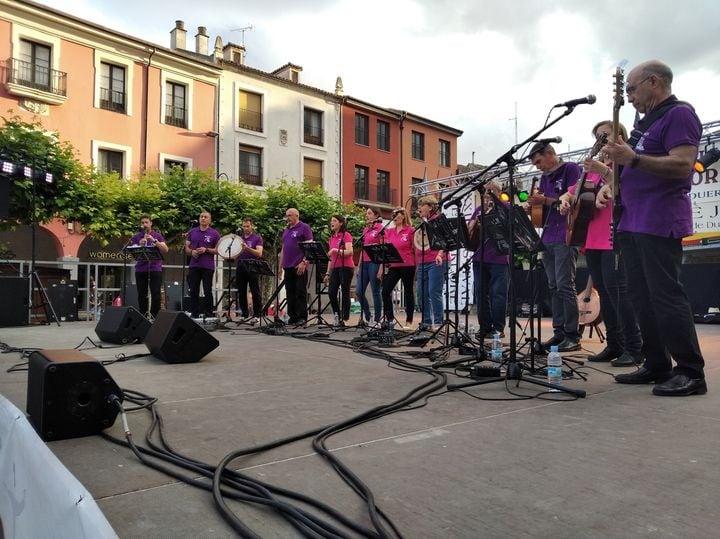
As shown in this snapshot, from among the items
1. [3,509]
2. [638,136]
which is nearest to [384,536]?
[3,509]

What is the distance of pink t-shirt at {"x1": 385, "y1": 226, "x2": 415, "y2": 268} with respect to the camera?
268 inches

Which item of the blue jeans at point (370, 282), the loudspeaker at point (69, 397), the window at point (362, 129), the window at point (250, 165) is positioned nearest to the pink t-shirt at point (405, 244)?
the blue jeans at point (370, 282)

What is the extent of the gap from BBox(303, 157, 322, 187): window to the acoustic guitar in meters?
20.2

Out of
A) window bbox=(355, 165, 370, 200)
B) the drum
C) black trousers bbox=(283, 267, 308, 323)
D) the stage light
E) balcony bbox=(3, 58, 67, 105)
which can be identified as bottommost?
black trousers bbox=(283, 267, 308, 323)

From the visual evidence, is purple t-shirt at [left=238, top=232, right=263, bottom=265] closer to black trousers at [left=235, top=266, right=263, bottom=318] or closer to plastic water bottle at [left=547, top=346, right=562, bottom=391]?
black trousers at [left=235, top=266, right=263, bottom=318]

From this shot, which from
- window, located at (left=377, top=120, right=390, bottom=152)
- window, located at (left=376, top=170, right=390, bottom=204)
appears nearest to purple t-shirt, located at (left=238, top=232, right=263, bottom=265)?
window, located at (left=376, top=170, right=390, bottom=204)

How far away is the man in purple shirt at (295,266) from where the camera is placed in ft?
25.6

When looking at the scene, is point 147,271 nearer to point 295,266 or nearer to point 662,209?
point 295,266

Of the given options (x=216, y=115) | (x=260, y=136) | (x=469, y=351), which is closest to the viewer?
(x=469, y=351)

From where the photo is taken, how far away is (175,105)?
2139 cm

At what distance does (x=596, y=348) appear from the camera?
5516 mm

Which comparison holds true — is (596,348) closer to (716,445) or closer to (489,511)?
(716,445)

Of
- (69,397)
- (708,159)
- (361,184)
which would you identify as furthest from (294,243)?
(361,184)

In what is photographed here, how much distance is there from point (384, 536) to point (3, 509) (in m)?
1.29
